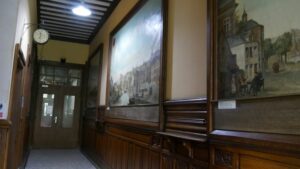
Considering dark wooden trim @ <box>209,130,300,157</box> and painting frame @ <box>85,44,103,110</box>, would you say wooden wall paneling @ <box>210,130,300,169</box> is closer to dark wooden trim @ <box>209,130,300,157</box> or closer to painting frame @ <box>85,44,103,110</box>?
dark wooden trim @ <box>209,130,300,157</box>

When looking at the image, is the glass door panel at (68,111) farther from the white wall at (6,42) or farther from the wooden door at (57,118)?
the white wall at (6,42)

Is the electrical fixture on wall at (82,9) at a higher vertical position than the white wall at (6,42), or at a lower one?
higher

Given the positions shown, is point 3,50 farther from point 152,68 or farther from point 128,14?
point 128,14

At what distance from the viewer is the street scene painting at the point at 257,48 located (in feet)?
4.52

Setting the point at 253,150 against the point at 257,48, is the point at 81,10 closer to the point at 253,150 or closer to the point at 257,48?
the point at 257,48

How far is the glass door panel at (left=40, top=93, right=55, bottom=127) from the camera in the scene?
27.9ft

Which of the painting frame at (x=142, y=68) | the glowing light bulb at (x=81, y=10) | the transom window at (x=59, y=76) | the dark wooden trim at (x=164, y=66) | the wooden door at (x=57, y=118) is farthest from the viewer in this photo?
the transom window at (x=59, y=76)

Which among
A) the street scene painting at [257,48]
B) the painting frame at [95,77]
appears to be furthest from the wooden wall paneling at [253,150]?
the painting frame at [95,77]

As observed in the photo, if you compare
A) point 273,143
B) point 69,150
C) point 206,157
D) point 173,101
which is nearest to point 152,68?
point 173,101

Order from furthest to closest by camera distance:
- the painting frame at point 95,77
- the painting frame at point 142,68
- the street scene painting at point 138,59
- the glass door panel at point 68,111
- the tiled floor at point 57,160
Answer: the glass door panel at point 68,111 < the painting frame at point 95,77 < the tiled floor at point 57,160 < the street scene painting at point 138,59 < the painting frame at point 142,68

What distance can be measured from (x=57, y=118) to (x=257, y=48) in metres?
8.12

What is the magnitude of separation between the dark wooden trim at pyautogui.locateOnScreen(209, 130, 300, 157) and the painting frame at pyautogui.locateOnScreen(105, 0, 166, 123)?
1202mm

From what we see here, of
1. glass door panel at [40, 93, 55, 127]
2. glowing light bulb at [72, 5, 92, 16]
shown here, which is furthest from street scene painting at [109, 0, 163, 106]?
glass door panel at [40, 93, 55, 127]

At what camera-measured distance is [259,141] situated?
4.89 ft
